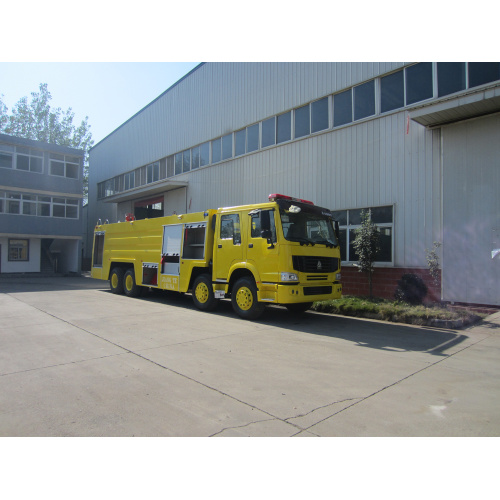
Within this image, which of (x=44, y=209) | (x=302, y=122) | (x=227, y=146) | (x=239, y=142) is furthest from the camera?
(x=44, y=209)

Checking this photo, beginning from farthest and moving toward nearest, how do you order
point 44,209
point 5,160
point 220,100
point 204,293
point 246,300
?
point 44,209, point 5,160, point 220,100, point 204,293, point 246,300

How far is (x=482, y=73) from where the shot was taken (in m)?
10.2

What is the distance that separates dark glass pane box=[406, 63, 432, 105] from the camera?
1132cm

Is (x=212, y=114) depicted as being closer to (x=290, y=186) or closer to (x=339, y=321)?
(x=290, y=186)

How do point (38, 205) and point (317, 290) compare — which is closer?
point (317, 290)

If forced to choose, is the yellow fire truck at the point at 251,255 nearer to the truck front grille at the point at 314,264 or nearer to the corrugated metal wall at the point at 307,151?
the truck front grille at the point at 314,264

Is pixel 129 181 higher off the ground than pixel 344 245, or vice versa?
pixel 129 181

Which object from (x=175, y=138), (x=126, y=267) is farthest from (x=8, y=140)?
(x=126, y=267)

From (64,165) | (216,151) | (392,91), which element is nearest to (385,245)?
(392,91)

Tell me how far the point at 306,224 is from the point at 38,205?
77.6 ft

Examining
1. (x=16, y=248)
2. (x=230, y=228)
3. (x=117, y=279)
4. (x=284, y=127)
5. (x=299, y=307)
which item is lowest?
(x=299, y=307)

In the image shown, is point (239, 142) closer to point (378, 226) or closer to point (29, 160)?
point (378, 226)

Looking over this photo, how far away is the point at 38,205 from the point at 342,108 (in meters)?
22.1

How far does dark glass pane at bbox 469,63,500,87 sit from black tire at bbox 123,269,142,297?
11883 mm
